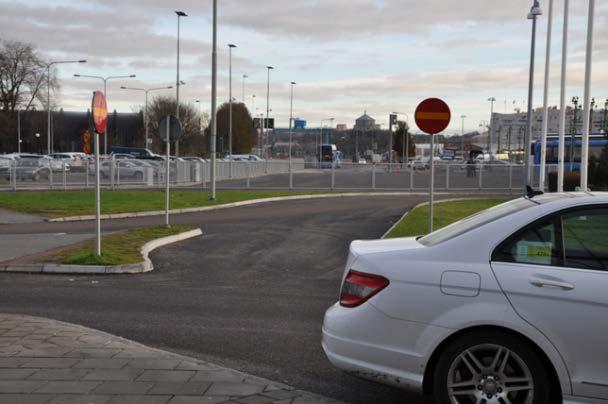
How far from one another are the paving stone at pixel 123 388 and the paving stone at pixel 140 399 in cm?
9

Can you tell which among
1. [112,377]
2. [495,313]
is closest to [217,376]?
[112,377]

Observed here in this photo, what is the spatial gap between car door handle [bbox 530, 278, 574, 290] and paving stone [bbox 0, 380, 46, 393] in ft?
11.8

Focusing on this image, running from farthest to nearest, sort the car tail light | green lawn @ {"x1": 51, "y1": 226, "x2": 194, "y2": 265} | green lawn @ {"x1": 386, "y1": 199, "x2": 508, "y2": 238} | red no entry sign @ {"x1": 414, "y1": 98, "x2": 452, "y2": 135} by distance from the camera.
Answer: green lawn @ {"x1": 386, "y1": 199, "x2": 508, "y2": 238}
green lawn @ {"x1": 51, "y1": 226, "x2": 194, "y2": 265}
red no entry sign @ {"x1": 414, "y1": 98, "x2": 452, "y2": 135}
the car tail light

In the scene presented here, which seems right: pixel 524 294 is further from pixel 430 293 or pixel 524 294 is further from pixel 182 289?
pixel 182 289

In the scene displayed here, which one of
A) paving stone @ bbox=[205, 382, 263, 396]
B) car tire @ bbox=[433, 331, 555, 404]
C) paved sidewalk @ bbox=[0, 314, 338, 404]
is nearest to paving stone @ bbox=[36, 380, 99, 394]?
paved sidewalk @ bbox=[0, 314, 338, 404]

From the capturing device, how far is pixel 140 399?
4516mm

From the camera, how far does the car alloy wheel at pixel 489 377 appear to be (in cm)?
397

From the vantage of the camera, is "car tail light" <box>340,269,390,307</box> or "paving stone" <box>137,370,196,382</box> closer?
"car tail light" <box>340,269,390,307</box>

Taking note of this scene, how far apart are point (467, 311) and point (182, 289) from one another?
19.4ft

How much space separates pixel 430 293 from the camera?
414 centimetres

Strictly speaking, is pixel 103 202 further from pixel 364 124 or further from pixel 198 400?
pixel 364 124

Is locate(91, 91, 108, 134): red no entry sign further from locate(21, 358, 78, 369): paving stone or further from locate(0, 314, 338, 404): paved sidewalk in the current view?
locate(21, 358, 78, 369): paving stone

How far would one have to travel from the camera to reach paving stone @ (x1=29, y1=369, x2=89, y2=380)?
493 centimetres

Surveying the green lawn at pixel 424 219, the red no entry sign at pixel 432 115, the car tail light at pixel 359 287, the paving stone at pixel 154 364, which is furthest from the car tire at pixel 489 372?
the green lawn at pixel 424 219
